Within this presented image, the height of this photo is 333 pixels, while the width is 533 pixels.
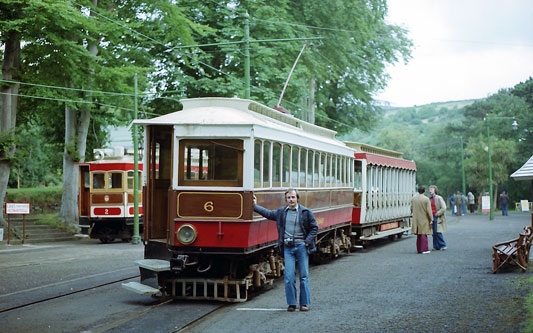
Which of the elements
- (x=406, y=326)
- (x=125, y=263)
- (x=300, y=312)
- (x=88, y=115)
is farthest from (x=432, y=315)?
(x=88, y=115)

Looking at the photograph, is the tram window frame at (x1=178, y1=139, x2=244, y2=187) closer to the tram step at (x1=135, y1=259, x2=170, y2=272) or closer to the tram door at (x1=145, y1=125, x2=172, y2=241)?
the tram door at (x1=145, y1=125, x2=172, y2=241)

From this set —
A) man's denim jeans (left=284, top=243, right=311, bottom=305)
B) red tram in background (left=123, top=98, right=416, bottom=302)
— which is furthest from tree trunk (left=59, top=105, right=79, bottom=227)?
man's denim jeans (left=284, top=243, right=311, bottom=305)

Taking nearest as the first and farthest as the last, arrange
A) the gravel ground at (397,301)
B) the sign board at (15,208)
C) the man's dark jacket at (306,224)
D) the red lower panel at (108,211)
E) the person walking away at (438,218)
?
the gravel ground at (397,301)
the man's dark jacket at (306,224)
the person walking away at (438,218)
the sign board at (15,208)
the red lower panel at (108,211)

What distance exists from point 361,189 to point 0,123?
13273mm

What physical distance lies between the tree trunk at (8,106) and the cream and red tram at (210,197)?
15179 mm

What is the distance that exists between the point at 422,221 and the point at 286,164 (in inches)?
289

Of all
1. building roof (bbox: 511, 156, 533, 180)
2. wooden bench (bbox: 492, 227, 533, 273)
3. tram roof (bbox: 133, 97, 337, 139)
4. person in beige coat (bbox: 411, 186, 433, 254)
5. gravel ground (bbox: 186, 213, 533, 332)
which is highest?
tram roof (bbox: 133, 97, 337, 139)

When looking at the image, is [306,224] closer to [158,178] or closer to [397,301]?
[397,301]

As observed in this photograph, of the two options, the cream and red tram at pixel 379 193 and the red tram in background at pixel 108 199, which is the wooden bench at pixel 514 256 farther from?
the red tram in background at pixel 108 199

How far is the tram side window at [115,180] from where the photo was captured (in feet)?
91.8

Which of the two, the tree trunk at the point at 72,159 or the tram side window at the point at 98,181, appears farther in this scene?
the tree trunk at the point at 72,159

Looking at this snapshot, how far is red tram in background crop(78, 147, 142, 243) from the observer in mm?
27844

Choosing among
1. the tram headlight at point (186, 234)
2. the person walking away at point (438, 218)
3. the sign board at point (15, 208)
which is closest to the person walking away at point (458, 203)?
the person walking away at point (438, 218)

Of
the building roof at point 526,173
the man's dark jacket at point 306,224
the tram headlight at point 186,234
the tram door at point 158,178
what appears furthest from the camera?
the building roof at point 526,173
